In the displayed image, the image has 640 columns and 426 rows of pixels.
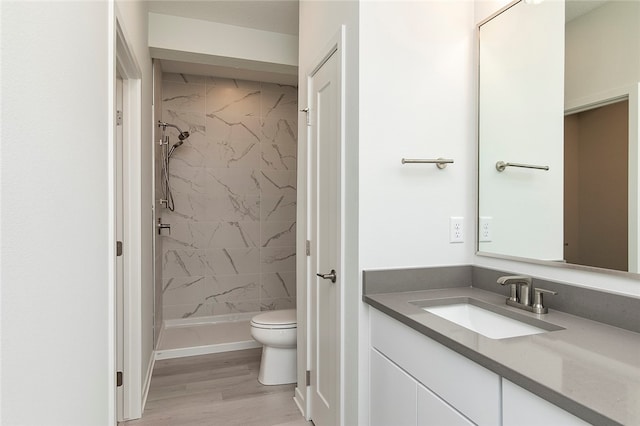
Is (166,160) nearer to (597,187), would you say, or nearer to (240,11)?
(240,11)

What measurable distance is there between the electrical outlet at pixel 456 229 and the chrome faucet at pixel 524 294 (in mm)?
351

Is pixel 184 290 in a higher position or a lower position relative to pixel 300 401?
higher

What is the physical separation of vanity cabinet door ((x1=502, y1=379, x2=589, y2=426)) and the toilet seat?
189 cm

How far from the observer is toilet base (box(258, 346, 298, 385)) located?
2.67m

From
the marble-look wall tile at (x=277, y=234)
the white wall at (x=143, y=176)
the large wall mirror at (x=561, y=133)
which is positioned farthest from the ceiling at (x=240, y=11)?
the marble-look wall tile at (x=277, y=234)

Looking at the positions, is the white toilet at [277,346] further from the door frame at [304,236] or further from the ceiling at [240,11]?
the ceiling at [240,11]

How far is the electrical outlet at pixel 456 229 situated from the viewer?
5.64ft

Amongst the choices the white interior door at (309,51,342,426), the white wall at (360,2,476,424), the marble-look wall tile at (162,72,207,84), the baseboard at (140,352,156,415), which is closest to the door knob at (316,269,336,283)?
the white interior door at (309,51,342,426)

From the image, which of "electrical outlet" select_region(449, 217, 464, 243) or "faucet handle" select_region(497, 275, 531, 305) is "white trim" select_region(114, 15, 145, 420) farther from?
"faucet handle" select_region(497, 275, 531, 305)

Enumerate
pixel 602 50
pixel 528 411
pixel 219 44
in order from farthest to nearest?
pixel 219 44 → pixel 602 50 → pixel 528 411

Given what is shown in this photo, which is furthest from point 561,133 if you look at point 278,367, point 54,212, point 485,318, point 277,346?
point 278,367

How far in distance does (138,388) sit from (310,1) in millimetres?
2538

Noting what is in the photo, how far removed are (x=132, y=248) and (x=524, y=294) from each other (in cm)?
209

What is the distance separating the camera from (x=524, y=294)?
137 cm
